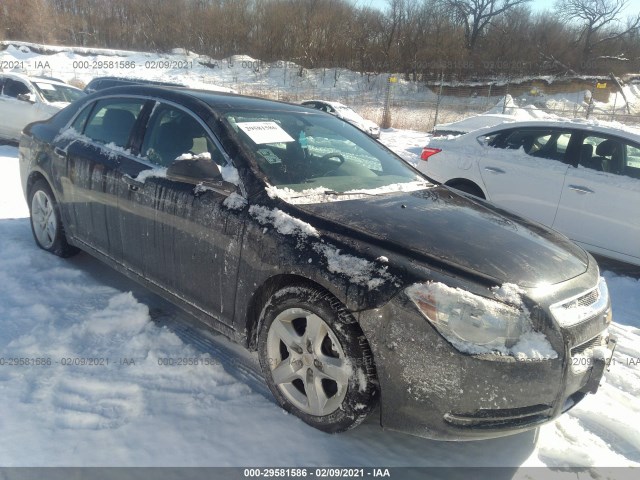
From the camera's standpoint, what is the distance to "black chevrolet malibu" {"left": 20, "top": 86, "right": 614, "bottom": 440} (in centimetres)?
206

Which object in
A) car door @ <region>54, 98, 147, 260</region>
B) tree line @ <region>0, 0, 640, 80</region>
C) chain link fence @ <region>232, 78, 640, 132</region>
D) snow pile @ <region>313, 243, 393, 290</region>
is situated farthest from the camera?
tree line @ <region>0, 0, 640, 80</region>

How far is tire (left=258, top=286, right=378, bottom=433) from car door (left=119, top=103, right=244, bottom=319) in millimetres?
400

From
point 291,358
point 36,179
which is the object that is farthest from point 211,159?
point 36,179

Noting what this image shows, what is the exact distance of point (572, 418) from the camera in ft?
9.02

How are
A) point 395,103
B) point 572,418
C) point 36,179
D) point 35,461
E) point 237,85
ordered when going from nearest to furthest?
point 35,461 < point 572,418 < point 36,179 < point 395,103 < point 237,85

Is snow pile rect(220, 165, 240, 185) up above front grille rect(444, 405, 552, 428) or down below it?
above

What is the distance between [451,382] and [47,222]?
A: 3.87 meters

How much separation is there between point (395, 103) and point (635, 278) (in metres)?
24.2

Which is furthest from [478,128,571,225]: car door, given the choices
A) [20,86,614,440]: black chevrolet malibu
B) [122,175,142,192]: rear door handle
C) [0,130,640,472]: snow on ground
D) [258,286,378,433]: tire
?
[122,175,142,192]: rear door handle

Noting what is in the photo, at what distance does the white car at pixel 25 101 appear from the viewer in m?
9.81

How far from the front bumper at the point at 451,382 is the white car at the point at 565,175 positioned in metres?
3.56

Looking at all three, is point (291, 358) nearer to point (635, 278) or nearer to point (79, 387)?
point (79, 387)

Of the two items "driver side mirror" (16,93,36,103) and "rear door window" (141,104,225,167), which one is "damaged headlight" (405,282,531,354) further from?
"driver side mirror" (16,93,36,103)

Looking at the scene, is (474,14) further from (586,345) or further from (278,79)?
(586,345)
